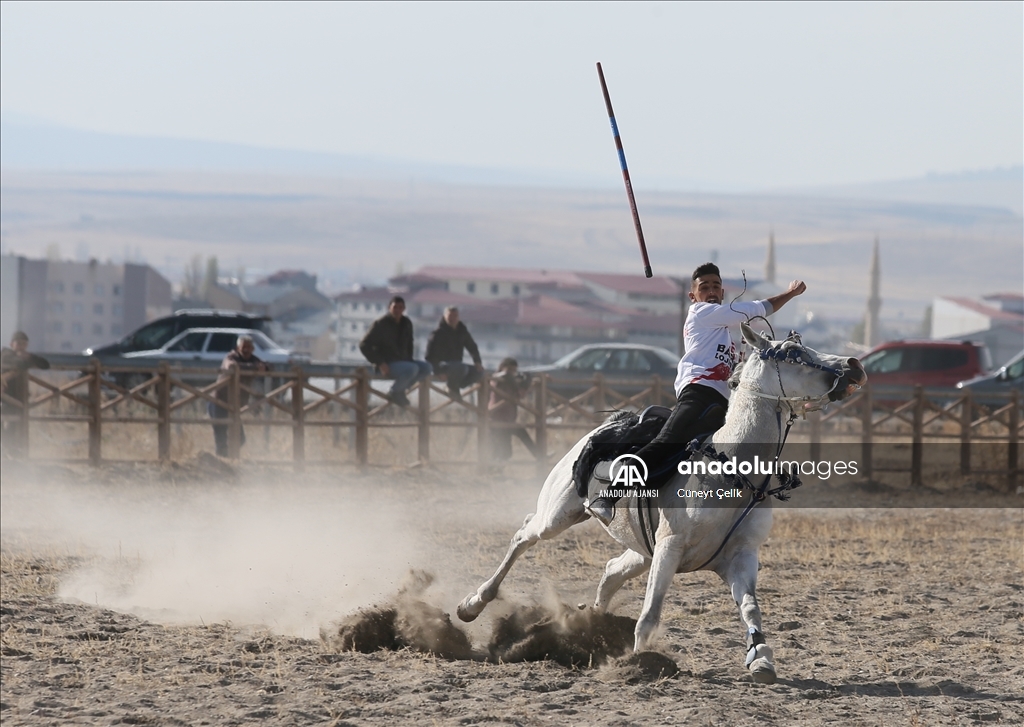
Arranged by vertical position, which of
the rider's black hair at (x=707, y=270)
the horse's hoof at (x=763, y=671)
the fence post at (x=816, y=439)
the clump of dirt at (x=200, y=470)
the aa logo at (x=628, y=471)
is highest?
the rider's black hair at (x=707, y=270)

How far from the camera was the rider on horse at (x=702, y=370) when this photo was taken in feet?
27.7

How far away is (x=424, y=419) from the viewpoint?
828 inches

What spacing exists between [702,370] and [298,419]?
12.7m

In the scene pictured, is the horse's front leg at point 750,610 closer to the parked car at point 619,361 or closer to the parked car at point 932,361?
the parked car at point 619,361

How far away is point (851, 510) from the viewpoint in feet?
62.5

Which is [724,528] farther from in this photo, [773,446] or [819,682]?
[819,682]

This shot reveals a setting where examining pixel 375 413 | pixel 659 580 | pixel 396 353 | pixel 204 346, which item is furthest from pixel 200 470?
pixel 204 346

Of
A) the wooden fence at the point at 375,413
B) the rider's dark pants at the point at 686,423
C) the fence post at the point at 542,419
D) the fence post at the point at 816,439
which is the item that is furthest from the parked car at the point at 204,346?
the rider's dark pants at the point at 686,423

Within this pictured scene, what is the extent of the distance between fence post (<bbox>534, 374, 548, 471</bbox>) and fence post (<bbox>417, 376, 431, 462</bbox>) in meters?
1.75

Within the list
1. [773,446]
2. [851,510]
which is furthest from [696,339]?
[851,510]

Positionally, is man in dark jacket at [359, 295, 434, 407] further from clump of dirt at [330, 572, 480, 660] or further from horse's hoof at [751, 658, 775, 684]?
horse's hoof at [751, 658, 775, 684]

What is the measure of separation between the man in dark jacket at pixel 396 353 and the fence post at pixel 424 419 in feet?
0.49

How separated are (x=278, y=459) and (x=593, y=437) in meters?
12.3

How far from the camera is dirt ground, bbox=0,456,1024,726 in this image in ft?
25.6
